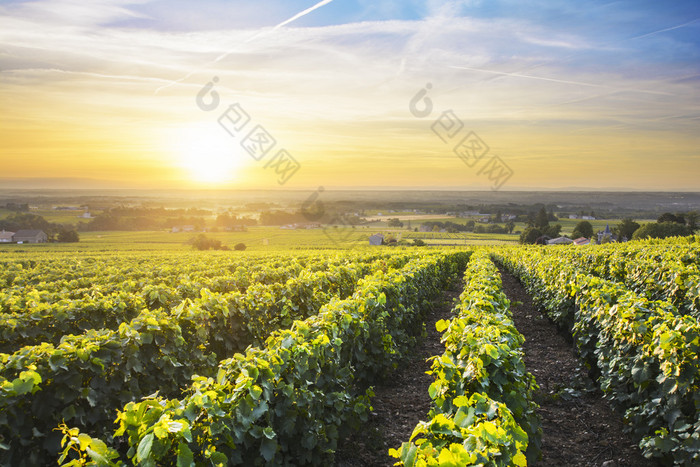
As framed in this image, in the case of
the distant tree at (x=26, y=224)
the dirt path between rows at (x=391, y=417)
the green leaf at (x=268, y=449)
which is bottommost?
the dirt path between rows at (x=391, y=417)

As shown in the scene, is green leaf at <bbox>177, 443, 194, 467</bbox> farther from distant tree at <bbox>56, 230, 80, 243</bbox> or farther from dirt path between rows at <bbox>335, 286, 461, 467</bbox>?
distant tree at <bbox>56, 230, 80, 243</bbox>

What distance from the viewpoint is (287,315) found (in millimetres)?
9609

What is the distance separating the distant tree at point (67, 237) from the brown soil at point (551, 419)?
8240cm

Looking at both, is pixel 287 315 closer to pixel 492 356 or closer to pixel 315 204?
pixel 492 356

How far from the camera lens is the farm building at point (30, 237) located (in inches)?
3000

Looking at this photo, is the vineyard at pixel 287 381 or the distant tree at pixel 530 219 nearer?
the vineyard at pixel 287 381

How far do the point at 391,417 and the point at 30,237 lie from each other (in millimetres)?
90970

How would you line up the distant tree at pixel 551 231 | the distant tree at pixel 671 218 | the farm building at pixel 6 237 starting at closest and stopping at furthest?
the distant tree at pixel 671 218 < the farm building at pixel 6 237 < the distant tree at pixel 551 231

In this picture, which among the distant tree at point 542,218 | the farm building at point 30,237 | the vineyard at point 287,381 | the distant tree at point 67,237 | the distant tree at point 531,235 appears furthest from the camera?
the distant tree at point 542,218

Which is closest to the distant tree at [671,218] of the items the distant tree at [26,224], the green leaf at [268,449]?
the green leaf at [268,449]

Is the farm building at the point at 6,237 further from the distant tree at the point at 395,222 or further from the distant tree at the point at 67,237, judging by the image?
the distant tree at the point at 395,222

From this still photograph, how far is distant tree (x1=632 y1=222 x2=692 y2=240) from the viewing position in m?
66.3

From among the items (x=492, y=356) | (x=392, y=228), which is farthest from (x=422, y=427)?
(x=392, y=228)

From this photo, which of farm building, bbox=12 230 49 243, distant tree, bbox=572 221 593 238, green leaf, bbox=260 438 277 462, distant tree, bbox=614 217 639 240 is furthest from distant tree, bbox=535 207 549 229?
green leaf, bbox=260 438 277 462
